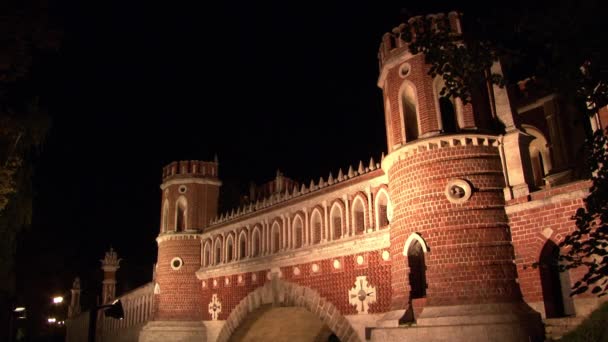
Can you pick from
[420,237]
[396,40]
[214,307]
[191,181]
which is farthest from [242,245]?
[396,40]

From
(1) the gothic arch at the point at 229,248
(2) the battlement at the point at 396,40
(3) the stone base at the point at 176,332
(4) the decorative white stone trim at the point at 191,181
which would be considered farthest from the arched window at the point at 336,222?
(4) the decorative white stone trim at the point at 191,181

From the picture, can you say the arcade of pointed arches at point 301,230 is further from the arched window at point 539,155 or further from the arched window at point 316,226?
the arched window at point 539,155

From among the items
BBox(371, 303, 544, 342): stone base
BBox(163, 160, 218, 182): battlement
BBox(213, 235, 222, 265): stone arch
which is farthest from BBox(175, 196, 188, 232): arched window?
BBox(371, 303, 544, 342): stone base

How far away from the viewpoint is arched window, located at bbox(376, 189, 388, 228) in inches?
766

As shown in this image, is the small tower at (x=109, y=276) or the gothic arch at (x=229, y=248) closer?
the gothic arch at (x=229, y=248)

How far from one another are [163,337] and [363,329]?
1358cm

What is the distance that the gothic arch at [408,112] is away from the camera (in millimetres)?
17519

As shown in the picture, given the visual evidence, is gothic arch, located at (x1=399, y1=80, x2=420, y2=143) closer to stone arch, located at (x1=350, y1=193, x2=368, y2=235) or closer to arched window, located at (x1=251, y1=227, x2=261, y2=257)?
stone arch, located at (x1=350, y1=193, x2=368, y2=235)

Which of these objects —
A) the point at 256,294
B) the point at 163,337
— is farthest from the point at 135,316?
the point at 256,294

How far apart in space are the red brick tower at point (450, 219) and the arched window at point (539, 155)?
5755mm

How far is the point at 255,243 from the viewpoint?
2628 cm

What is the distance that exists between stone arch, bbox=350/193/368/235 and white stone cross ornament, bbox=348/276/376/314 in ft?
6.30

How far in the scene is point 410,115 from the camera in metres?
18.7

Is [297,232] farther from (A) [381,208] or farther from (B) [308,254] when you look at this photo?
(A) [381,208]
